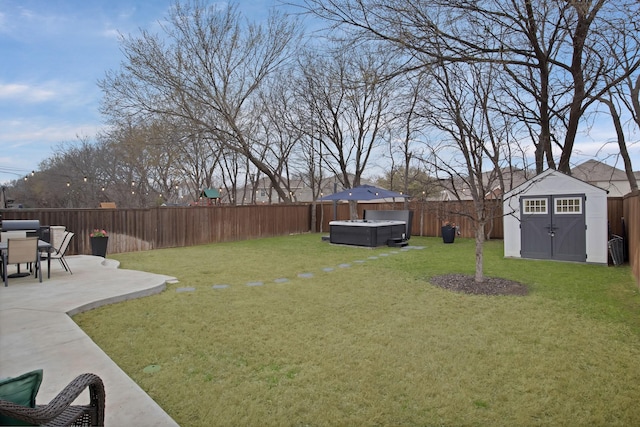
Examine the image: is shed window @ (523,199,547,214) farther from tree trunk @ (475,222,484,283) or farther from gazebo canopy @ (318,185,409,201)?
gazebo canopy @ (318,185,409,201)

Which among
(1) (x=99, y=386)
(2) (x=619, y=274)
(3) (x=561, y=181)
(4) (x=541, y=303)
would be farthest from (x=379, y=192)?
(1) (x=99, y=386)

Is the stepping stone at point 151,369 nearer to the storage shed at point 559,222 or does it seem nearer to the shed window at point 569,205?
the storage shed at point 559,222

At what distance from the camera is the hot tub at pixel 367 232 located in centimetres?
1138

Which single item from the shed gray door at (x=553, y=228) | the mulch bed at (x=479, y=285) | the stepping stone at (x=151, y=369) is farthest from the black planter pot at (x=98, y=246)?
the shed gray door at (x=553, y=228)

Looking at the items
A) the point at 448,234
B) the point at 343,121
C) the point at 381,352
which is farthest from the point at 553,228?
the point at 343,121

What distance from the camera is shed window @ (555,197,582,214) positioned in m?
8.10

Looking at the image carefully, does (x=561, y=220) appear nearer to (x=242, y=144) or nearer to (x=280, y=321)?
(x=280, y=321)

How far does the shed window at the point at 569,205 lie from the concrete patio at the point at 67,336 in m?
8.47

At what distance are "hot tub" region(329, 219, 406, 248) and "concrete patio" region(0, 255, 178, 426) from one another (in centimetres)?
655

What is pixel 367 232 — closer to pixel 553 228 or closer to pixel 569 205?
pixel 553 228

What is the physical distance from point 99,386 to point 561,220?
30.9 feet

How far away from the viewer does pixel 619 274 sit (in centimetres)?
683

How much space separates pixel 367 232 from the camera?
11398 mm

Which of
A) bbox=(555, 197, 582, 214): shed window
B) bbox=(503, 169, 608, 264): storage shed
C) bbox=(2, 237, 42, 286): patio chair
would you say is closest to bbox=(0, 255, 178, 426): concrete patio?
bbox=(2, 237, 42, 286): patio chair
